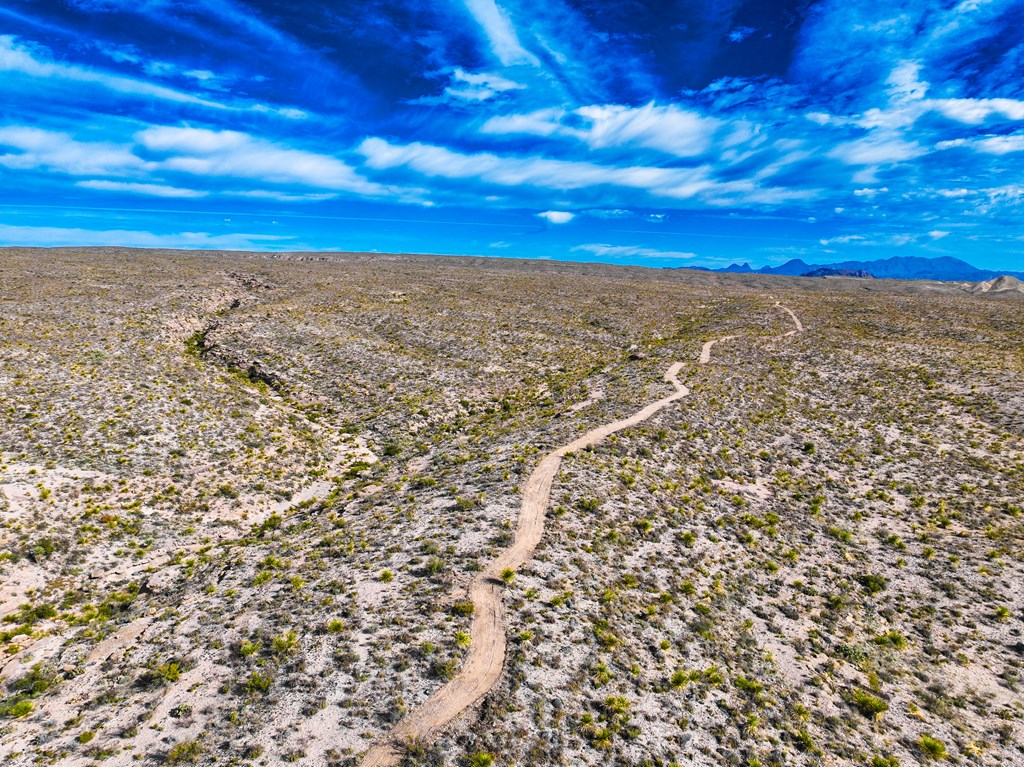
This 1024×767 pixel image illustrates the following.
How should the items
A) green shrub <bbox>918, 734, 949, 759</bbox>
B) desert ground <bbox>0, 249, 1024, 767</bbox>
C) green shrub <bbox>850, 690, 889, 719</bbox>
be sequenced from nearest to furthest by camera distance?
green shrub <bbox>918, 734, 949, 759</bbox> < desert ground <bbox>0, 249, 1024, 767</bbox> < green shrub <bbox>850, 690, 889, 719</bbox>

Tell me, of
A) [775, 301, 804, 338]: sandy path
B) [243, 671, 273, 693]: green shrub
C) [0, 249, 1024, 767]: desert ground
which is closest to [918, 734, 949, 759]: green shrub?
[0, 249, 1024, 767]: desert ground

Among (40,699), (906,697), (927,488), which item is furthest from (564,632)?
(927,488)

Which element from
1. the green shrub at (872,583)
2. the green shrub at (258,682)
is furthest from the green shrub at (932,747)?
the green shrub at (258,682)

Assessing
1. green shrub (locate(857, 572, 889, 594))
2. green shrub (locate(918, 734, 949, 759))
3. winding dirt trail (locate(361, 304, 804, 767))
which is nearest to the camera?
winding dirt trail (locate(361, 304, 804, 767))

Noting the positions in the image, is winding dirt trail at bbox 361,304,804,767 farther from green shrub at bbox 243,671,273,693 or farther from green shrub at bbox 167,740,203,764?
green shrub at bbox 167,740,203,764

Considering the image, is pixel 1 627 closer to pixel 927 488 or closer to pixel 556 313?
pixel 927 488

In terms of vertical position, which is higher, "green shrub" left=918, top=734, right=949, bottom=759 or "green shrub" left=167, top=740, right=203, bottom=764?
"green shrub" left=918, top=734, right=949, bottom=759

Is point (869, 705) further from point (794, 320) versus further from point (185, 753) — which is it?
point (794, 320)
